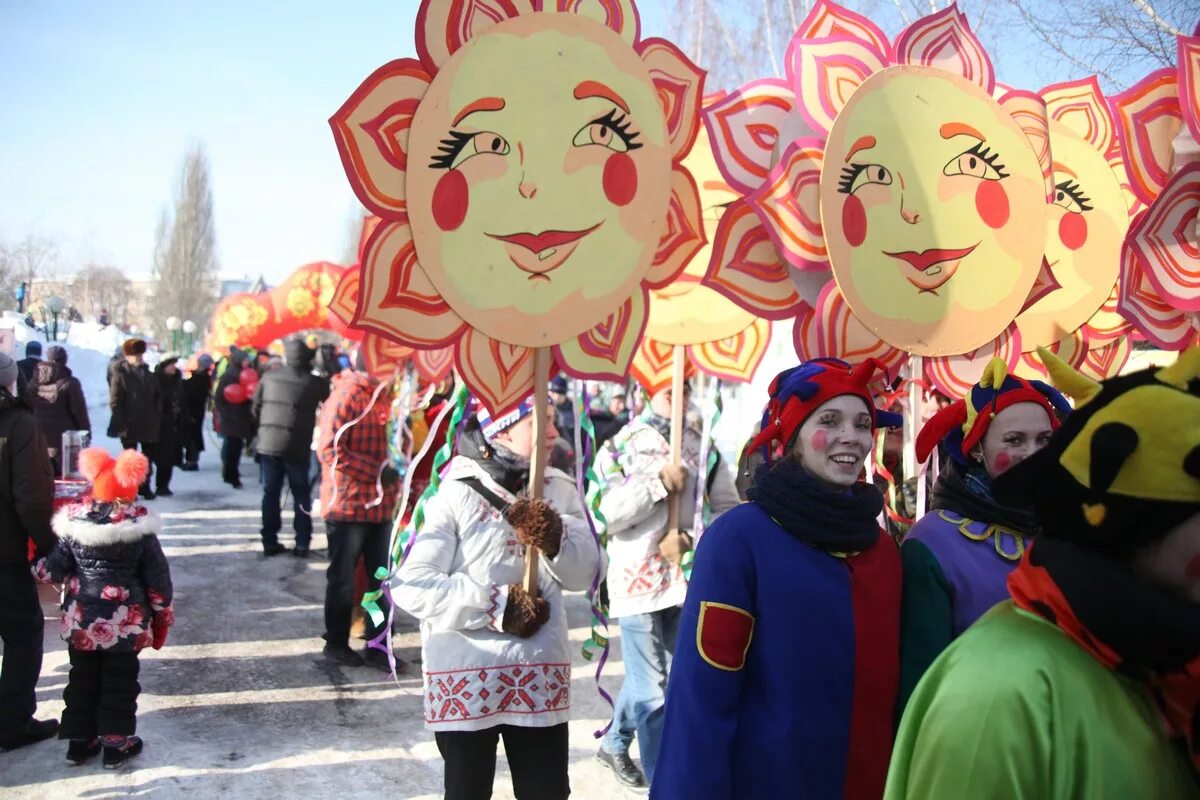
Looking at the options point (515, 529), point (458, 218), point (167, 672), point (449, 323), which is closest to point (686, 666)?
point (515, 529)

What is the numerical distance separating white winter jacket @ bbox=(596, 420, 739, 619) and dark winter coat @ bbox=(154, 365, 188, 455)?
348 inches

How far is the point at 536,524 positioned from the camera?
3.15 meters

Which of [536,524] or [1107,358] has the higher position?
[1107,358]

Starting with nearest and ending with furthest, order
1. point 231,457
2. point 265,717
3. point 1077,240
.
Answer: point 1077,240 → point 265,717 → point 231,457

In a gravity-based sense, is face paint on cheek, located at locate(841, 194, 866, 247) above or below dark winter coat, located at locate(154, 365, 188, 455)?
above

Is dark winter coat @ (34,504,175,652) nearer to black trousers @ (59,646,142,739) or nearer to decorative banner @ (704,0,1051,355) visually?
black trousers @ (59,646,142,739)

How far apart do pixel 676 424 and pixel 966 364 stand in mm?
1191

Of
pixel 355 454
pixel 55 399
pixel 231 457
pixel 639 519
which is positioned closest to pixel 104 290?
pixel 231 457

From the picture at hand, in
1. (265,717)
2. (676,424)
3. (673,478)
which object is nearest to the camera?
(676,424)

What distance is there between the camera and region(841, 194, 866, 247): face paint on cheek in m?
3.49

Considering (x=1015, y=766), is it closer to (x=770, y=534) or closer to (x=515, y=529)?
(x=770, y=534)

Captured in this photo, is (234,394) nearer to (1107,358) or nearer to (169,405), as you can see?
(169,405)

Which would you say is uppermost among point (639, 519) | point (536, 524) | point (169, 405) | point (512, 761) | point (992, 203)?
point (992, 203)

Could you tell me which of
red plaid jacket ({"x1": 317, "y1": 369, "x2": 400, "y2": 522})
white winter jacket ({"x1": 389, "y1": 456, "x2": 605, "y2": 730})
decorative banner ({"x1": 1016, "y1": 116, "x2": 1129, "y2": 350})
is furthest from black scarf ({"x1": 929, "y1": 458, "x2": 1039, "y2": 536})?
red plaid jacket ({"x1": 317, "y1": 369, "x2": 400, "y2": 522})
